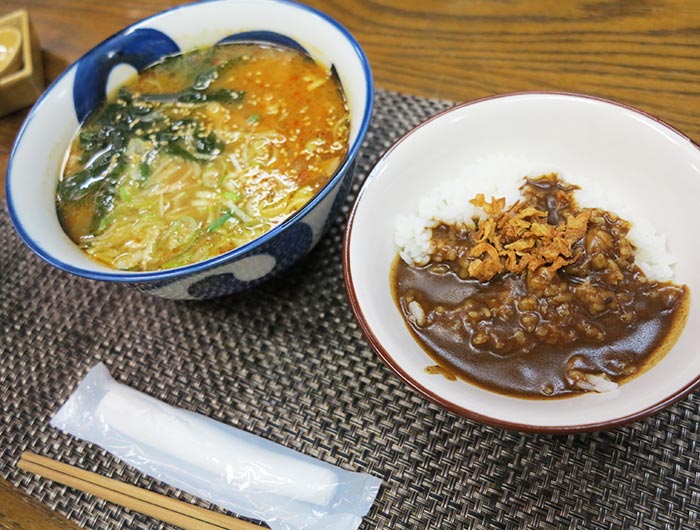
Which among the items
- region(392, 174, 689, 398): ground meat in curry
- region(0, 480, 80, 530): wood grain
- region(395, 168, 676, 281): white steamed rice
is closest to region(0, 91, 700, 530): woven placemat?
region(0, 480, 80, 530): wood grain

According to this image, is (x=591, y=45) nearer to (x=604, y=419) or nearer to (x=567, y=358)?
(x=567, y=358)

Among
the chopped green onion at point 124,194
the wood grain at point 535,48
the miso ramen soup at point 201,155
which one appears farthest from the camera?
the wood grain at point 535,48

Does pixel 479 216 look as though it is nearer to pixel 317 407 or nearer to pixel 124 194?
pixel 317 407

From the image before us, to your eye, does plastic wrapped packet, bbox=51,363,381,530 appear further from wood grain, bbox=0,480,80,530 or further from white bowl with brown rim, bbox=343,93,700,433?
white bowl with brown rim, bbox=343,93,700,433

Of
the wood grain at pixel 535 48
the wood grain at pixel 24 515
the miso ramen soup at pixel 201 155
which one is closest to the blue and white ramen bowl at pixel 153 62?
the miso ramen soup at pixel 201 155

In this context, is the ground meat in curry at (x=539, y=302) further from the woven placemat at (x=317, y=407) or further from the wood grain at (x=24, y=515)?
the wood grain at (x=24, y=515)

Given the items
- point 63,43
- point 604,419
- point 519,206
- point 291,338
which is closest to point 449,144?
point 519,206
